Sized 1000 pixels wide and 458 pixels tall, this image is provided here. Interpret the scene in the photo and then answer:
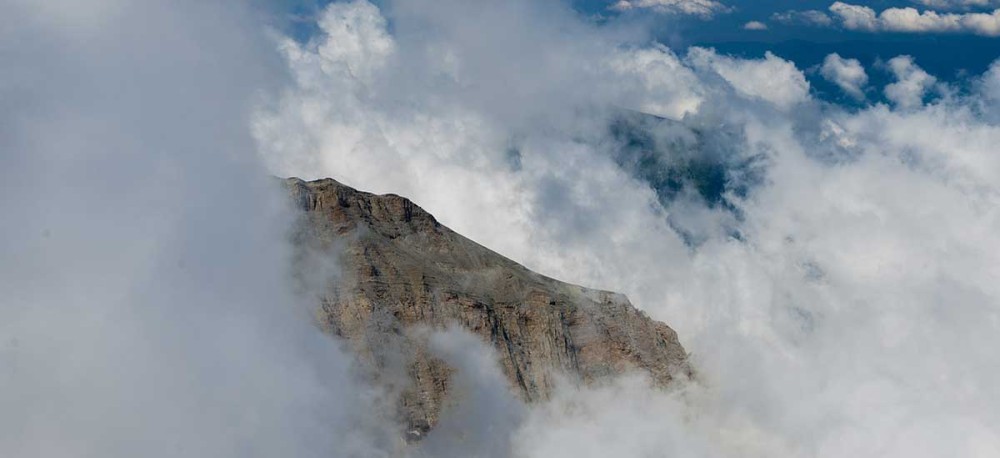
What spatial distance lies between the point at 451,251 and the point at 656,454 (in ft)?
173

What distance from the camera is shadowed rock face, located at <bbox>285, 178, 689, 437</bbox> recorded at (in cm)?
14625

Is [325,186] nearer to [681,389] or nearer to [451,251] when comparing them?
[451,251]

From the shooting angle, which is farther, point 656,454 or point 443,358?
point 656,454

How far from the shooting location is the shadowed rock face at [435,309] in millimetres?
146250

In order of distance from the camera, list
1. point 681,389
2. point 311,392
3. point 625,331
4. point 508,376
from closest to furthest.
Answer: point 311,392 < point 508,376 < point 625,331 < point 681,389

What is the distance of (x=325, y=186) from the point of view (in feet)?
516

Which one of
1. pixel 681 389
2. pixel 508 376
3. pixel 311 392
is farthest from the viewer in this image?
pixel 681 389

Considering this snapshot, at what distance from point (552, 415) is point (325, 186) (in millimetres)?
52229

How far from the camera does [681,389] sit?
183 metres

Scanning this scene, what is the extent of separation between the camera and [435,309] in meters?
152

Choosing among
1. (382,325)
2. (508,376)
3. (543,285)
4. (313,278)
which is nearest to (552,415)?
(508,376)

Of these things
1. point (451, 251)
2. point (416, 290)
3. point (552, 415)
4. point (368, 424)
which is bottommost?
point (368, 424)

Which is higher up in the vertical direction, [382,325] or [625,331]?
[625,331]

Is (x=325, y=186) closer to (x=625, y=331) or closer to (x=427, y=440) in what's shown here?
(x=427, y=440)
